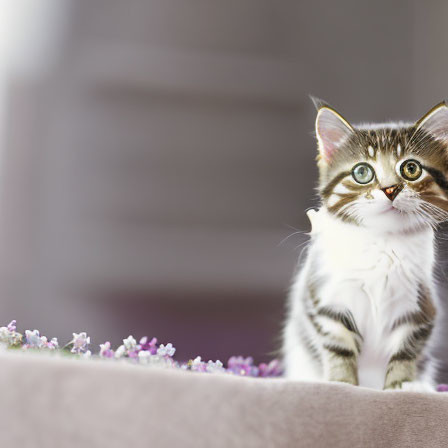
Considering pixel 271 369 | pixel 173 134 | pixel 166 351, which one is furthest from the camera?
pixel 173 134

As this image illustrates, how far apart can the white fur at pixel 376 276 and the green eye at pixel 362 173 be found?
4 centimetres

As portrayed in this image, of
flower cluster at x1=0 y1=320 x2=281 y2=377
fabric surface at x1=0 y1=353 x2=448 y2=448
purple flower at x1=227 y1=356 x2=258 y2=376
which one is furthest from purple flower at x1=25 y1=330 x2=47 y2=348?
purple flower at x1=227 y1=356 x2=258 y2=376

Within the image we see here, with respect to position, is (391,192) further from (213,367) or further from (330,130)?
(213,367)

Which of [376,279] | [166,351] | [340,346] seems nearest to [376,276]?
[376,279]

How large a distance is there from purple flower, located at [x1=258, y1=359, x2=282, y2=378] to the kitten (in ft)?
0.58

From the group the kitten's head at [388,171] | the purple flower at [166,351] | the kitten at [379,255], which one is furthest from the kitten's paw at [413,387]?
the purple flower at [166,351]

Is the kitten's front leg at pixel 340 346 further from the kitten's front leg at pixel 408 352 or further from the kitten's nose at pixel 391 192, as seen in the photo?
the kitten's nose at pixel 391 192

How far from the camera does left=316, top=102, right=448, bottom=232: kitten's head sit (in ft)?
2.83

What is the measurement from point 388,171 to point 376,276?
16cm

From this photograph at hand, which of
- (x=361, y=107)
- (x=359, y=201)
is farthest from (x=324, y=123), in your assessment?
(x=361, y=107)

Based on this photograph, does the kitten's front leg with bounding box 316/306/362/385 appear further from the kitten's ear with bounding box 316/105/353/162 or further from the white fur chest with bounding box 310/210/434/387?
the kitten's ear with bounding box 316/105/353/162

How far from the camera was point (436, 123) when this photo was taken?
89 cm

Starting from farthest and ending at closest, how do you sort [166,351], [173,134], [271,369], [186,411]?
[173,134] < [271,369] < [166,351] < [186,411]

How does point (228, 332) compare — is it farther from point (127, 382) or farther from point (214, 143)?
point (127, 382)
